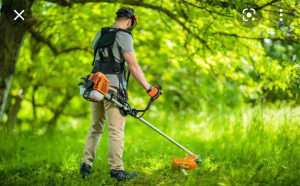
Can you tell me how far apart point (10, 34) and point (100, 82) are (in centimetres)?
243

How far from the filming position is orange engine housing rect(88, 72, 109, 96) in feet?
11.7

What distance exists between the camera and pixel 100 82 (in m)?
3.58

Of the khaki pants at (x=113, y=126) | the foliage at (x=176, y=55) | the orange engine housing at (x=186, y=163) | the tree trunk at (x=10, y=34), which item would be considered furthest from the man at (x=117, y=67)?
the tree trunk at (x=10, y=34)

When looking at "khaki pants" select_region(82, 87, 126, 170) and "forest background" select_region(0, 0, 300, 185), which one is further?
"forest background" select_region(0, 0, 300, 185)

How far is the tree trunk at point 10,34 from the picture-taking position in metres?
4.98

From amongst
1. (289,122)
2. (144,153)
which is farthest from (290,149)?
(144,153)

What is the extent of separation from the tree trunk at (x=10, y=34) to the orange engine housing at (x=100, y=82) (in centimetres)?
217

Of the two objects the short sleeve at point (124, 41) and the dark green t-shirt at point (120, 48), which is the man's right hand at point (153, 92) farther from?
the short sleeve at point (124, 41)

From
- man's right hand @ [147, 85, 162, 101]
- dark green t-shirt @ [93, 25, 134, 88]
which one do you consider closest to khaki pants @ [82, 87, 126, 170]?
dark green t-shirt @ [93, 25, 134, 88]

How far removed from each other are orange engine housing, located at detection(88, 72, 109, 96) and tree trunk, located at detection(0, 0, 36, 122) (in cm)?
217

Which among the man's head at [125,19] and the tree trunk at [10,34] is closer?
the man's head at [125,19]

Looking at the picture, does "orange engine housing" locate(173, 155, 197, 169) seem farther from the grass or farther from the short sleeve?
the short sleeve

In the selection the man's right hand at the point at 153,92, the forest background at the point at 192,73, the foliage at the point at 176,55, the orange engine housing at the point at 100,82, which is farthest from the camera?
the foliage at the point at 176,55

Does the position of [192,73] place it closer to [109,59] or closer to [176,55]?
[176,55]
